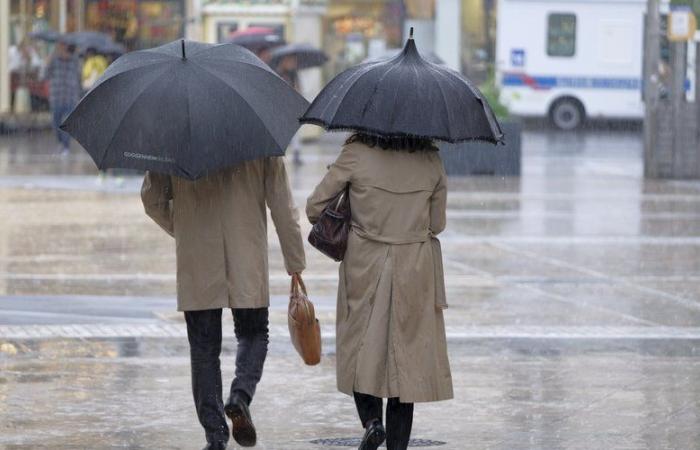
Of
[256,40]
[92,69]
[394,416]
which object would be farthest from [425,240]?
[256,40]

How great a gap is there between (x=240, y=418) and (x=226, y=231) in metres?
0.77

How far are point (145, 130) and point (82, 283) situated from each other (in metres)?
5.49

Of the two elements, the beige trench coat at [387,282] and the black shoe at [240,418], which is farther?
the black shoe at [240,418]

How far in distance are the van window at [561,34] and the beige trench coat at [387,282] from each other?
97.8ft

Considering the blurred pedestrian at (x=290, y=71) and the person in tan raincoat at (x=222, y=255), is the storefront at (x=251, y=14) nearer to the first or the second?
the blurred pedestrian at (x=290, y=71)

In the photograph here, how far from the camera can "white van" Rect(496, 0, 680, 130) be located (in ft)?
116

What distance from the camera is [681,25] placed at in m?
21.2

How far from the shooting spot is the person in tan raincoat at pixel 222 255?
21.3 ft

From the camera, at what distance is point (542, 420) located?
743 centimetres

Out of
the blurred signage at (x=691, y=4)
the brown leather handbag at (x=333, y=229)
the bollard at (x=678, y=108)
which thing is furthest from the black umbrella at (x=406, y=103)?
the blurred signage at (x=691, y=4)

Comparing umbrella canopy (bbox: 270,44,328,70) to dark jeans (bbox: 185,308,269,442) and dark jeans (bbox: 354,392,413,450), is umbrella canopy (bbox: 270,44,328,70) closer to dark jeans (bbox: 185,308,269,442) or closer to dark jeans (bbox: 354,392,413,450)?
dark jeans (bbox: 185,308,269,442)

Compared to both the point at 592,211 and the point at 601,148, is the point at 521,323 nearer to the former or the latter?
the point at 592,211

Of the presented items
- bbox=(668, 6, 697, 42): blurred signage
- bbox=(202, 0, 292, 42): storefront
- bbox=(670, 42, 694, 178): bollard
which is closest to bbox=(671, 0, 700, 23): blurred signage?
bbox=(668, 6, 697, 42): blurred signage

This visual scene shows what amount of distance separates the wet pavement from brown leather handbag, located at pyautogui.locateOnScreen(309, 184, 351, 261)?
106 centimetres
